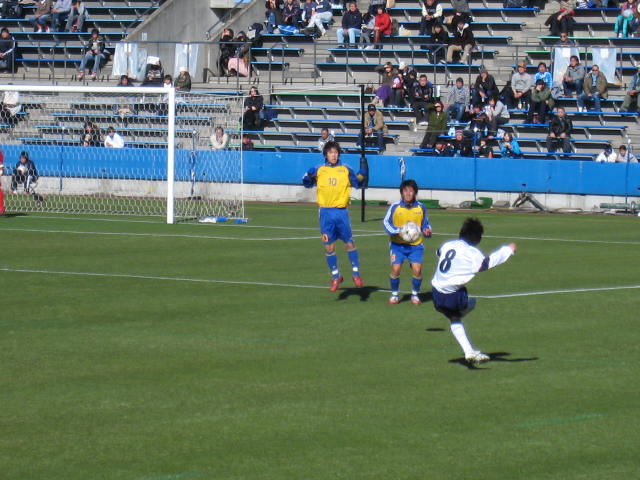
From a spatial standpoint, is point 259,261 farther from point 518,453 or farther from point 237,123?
point 237,123

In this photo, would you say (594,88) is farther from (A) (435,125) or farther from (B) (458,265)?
(B) (458,265)

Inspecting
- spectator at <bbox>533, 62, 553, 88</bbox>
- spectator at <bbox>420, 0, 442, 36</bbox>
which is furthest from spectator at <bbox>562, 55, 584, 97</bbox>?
spectator at <bbox>420, 0, 442, 36</bbox>

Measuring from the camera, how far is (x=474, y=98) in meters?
39.5

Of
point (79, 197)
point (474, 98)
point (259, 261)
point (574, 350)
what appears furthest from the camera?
point (474, 98)

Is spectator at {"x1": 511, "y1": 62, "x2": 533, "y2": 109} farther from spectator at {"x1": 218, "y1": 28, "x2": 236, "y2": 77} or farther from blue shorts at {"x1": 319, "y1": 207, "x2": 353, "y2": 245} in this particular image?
blue shorts at {"x1": 319, "y1": 207, "x2": 353, "y2": 245}

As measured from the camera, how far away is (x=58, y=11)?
48625mm

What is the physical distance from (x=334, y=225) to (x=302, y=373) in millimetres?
6198

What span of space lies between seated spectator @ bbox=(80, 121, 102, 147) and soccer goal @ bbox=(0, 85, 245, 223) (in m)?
0.03

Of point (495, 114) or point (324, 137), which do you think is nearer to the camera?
point (324, 137)

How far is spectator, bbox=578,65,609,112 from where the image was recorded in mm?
38925

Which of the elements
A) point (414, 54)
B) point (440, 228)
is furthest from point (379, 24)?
point (440, 228)

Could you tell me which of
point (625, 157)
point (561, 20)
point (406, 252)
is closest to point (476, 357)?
point (406, 252)

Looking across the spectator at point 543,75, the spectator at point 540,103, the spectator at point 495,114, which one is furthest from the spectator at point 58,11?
the spectator at point 540,103

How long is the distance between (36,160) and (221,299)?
23.8 m
